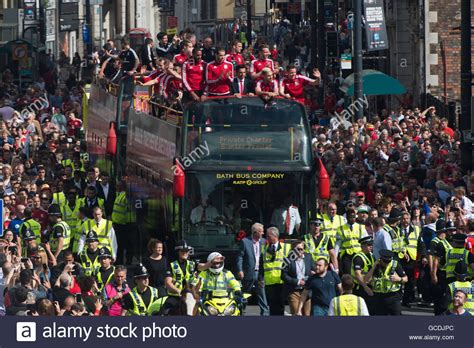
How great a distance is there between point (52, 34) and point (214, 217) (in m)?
36.2

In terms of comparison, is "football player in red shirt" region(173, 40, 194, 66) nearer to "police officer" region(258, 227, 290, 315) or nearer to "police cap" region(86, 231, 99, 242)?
"police cap" region(86, 231, 99, 242)

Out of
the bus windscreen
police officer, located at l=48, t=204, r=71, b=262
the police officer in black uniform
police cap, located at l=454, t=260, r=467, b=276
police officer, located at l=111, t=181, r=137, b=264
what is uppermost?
the police officer in black uniform

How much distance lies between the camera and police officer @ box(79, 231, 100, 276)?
1016 inches

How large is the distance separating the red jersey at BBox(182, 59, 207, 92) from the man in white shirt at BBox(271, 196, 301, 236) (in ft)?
9.49

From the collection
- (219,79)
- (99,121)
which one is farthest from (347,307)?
(99,121)

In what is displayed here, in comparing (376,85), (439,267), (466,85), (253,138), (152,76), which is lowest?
(439,267)

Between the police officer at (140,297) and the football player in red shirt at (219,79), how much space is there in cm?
878

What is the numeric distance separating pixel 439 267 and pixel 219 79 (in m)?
5.64

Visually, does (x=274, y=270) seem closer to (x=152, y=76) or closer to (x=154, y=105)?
(x=154, y=105)

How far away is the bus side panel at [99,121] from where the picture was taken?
39.1m

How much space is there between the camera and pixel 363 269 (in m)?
24.8

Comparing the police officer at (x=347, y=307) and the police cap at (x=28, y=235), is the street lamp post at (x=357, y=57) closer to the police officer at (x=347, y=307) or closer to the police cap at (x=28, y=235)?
the police cap at (x=28, y=235)

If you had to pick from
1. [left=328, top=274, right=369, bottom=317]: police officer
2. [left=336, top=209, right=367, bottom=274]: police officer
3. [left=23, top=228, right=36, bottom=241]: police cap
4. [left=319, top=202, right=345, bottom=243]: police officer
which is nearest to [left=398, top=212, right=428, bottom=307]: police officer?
[left=336, top=209, right=367, bottom=274]: police officer

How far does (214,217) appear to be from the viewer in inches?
1148
